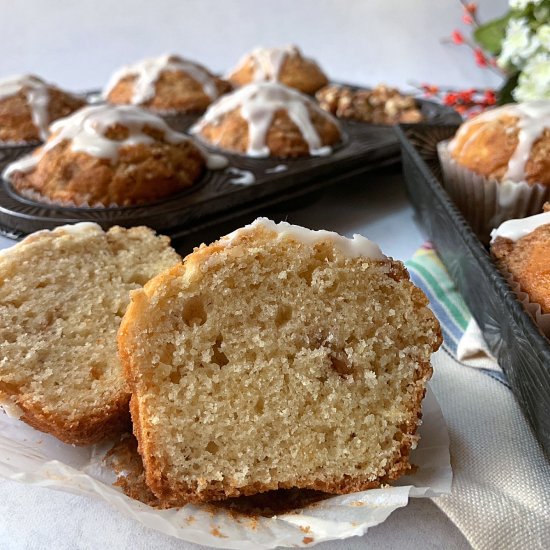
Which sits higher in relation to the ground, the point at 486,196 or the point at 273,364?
the point at 273,364

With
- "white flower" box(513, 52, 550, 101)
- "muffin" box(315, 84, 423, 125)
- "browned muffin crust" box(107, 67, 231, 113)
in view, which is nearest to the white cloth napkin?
"white flower" box(513, 52, 550, 101)

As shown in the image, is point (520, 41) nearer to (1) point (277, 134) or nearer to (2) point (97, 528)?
(1) point (277, 134)

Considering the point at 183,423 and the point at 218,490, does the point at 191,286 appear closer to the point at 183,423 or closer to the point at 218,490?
the point at 183,423

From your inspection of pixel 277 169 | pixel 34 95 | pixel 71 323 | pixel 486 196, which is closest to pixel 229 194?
pixel 277 169

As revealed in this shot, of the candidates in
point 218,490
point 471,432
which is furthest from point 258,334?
point 471,432

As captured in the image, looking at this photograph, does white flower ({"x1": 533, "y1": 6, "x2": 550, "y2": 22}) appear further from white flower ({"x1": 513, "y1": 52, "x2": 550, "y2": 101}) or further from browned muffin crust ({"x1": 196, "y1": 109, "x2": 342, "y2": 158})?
browned muffin crust ({"x1": 196, "y1": 109, "x2": 342, "y2": 158})

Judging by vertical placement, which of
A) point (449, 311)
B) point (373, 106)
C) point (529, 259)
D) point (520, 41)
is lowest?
point (449, 311)
